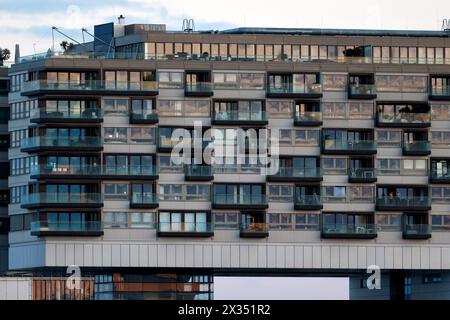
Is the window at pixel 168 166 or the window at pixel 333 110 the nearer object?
the window at pixel 168 166

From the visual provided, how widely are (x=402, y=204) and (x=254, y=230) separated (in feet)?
59.7

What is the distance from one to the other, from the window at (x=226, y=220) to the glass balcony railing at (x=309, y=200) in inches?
293

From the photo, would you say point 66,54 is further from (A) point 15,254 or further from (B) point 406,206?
(B) point 406,206

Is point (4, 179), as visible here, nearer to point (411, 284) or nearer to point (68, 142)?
point (68, 142)

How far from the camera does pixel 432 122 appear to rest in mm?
167125

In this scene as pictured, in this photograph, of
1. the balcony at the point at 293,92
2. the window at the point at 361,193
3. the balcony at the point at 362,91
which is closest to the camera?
the balcony at the point at 293,92

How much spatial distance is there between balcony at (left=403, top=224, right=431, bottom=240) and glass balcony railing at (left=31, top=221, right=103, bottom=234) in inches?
1441

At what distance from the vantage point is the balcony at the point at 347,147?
163m

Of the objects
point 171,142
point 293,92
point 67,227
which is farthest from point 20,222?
point 293,92

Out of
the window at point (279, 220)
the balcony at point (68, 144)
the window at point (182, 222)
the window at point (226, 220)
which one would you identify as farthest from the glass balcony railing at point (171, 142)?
the window at point (279, 220)

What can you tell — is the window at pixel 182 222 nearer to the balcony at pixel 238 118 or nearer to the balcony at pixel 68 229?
the balcony at pixel 68 229

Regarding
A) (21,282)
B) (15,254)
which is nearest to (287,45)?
(15,254)

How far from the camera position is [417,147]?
166 m

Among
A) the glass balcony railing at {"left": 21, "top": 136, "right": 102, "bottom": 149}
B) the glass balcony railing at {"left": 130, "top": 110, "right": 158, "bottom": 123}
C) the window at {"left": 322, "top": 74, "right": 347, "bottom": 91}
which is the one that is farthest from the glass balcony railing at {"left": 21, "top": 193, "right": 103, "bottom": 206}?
the window at {"left": 322, "top": 74, "right": 347, "bottom": 91}
